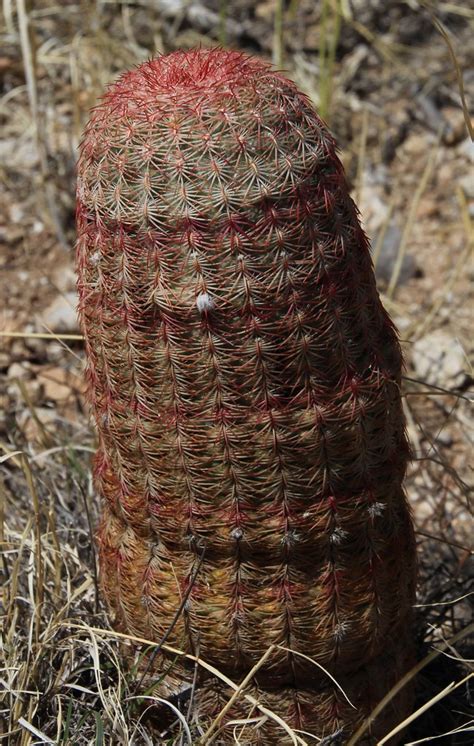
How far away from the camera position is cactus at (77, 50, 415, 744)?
1.72 meters

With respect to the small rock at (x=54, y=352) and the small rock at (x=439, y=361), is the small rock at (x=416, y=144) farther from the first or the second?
the small rock at (x=54, y=352)

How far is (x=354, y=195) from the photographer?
486cm

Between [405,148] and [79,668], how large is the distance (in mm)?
3507

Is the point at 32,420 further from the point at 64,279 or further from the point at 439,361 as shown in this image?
the point at 439,361

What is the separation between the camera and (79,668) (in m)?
2.31

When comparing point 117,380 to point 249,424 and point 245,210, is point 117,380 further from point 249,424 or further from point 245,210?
point 245,210

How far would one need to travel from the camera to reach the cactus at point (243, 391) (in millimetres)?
1722

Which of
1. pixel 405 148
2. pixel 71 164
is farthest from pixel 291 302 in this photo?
pixel 405 148

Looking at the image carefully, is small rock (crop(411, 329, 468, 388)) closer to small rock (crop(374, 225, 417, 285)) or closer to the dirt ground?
the dirt ground

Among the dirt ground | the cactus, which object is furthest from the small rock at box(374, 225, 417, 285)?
the cactus

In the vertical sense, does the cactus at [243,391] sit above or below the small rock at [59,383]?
above

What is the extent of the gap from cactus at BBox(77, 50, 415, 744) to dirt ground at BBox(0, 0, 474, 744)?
0.40 meters

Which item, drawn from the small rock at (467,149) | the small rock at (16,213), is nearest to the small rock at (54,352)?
the small rock at (16,213)

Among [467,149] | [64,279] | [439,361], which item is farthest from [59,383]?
[467,149]
